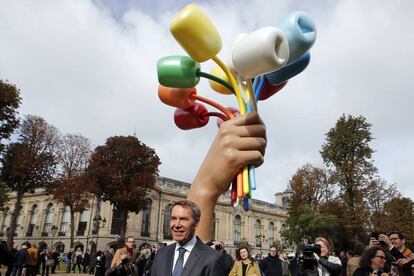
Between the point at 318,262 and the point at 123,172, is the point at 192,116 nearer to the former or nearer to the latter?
the point at 318,262

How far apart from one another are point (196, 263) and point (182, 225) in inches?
11.8

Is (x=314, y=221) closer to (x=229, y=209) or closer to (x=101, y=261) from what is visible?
(x=101, y=261)

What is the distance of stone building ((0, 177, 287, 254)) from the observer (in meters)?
39.3

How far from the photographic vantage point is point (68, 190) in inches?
1160

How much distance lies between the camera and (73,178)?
3003cm

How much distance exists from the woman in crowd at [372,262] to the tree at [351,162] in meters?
21.4

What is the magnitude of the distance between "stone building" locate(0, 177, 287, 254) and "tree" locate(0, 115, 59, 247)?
761 cm

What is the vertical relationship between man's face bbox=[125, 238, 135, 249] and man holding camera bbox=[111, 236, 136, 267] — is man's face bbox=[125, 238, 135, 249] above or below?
above

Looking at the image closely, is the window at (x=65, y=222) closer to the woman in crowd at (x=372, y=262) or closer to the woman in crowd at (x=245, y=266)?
the woman in crowd at (x=245, y=266)

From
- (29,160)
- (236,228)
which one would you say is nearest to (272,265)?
(29,160)

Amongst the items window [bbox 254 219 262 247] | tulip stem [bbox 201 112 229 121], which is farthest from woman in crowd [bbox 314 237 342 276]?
window [bbox 254 219 262 247]

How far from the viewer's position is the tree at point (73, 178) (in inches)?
1156

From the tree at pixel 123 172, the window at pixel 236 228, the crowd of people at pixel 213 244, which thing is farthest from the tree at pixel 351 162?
the window at pixel 236 228

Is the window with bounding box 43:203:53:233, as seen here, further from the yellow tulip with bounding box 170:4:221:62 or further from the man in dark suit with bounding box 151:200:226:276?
the man in dark suit with bounding box 151:200:226:276
